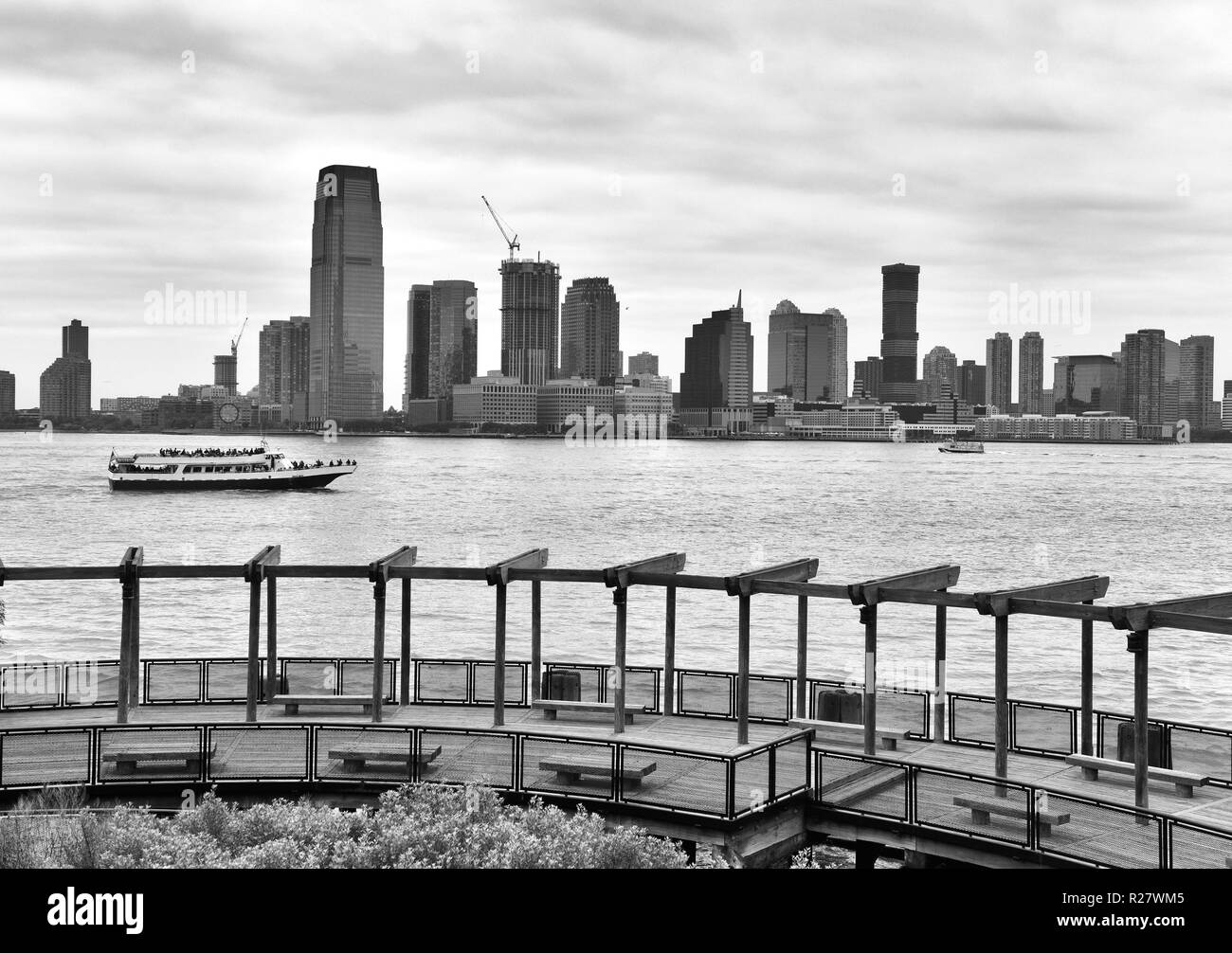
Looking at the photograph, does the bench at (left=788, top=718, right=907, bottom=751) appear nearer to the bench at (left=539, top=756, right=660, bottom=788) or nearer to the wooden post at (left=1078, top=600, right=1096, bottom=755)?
the wooden post at (left=1078, top=600, right=1096, bottom=755)

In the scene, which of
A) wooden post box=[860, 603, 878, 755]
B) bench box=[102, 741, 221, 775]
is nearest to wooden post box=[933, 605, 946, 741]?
wooden post box=[860, 603, 878, 755]

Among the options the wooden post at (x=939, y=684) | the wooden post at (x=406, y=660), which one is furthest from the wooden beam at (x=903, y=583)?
the wooden post at (x=406, y=660)

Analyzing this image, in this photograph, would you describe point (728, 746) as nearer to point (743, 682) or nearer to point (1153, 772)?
point (743, 682)

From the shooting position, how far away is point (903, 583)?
1861cm

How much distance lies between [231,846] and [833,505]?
404ft

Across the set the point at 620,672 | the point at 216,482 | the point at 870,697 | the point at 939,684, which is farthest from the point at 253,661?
the point at 216,482

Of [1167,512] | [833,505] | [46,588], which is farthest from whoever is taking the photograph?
[833,505]

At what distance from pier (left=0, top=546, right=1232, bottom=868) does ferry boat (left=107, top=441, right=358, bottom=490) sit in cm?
12153

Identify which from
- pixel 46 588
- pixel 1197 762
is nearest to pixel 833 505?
pixel 46 588

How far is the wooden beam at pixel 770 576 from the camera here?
18.5 metres
